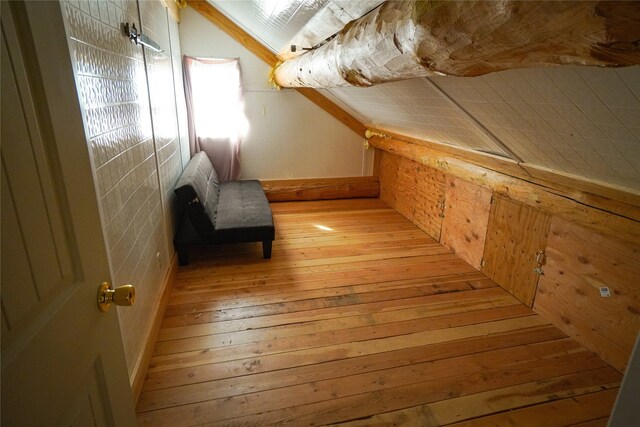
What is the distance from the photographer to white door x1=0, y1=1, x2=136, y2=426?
52cm

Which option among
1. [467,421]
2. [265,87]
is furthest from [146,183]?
[265,87]

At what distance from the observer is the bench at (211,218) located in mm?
2707

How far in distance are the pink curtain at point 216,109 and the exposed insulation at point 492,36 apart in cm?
292

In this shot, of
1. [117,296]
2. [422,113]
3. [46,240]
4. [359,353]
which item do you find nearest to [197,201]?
[359,353]

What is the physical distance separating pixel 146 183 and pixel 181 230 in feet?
3.27

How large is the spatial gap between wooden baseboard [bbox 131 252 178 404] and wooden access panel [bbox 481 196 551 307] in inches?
92.4

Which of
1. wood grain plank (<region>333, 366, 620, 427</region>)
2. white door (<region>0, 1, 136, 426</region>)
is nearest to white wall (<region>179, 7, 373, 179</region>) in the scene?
wood grain plank (<region>333, 366, 620, 427</region>)

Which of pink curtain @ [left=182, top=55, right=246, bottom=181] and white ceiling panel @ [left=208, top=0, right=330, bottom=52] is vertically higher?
white ceiling panel @ [left=208, top=0, right=330, bottom=52]

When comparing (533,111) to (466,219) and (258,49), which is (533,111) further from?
(258,49)

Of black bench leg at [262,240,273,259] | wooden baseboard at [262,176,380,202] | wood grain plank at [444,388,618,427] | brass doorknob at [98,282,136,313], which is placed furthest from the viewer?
wooden baseboard at [262,176,380,202]

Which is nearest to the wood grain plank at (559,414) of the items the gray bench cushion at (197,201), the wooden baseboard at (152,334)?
the wooden baseboard at (152,334)

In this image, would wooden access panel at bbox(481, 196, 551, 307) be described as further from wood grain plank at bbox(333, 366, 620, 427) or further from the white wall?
the white wall

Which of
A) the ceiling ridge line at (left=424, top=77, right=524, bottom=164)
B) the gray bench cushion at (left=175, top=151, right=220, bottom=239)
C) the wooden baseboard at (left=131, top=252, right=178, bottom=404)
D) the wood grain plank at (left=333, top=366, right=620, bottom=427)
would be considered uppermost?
the ceiling ridge line at (left=424, top=77, right=524, bottom=164)

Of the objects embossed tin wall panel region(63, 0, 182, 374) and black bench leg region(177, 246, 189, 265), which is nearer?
embossed tin wall panel region(63, 0, 182, 374)
